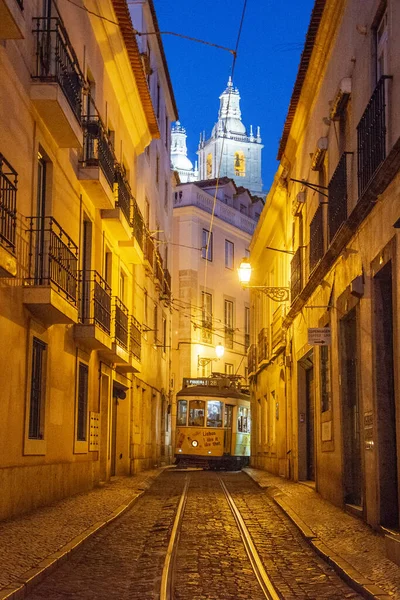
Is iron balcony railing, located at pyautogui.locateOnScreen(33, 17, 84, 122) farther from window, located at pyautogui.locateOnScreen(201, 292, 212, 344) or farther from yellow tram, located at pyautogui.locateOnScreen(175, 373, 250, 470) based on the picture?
window, located at pyautogui.locateOnScreen(201, 292, 212, 344)

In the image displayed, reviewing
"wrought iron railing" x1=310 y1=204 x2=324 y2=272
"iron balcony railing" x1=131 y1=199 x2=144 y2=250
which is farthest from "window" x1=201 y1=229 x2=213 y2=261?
"wrought iron railing" x1=310 y1=204 x2=324 y2=272

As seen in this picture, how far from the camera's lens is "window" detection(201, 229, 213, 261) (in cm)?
4456

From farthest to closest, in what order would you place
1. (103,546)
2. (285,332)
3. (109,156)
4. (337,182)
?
1. (285,332)
2. (109,156)
3. (337,182)
4. (103,546)

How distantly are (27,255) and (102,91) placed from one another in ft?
26.4

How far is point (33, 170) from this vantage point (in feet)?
42.2

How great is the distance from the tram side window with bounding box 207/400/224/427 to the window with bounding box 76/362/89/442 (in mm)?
12946

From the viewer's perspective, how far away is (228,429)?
102 feet

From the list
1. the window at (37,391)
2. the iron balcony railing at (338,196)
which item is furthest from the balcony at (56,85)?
the iron balcony railing at (338,196)

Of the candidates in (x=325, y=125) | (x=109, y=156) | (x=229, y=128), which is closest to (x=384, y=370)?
(x=325, y=125)

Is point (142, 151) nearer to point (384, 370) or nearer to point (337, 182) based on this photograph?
point (337, 182)

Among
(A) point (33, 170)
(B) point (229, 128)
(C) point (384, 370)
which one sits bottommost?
(C) point (384, 370)

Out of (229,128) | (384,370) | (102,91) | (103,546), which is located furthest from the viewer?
(229,128)

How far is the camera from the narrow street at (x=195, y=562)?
7246mm

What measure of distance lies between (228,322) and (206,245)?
4.63 m
